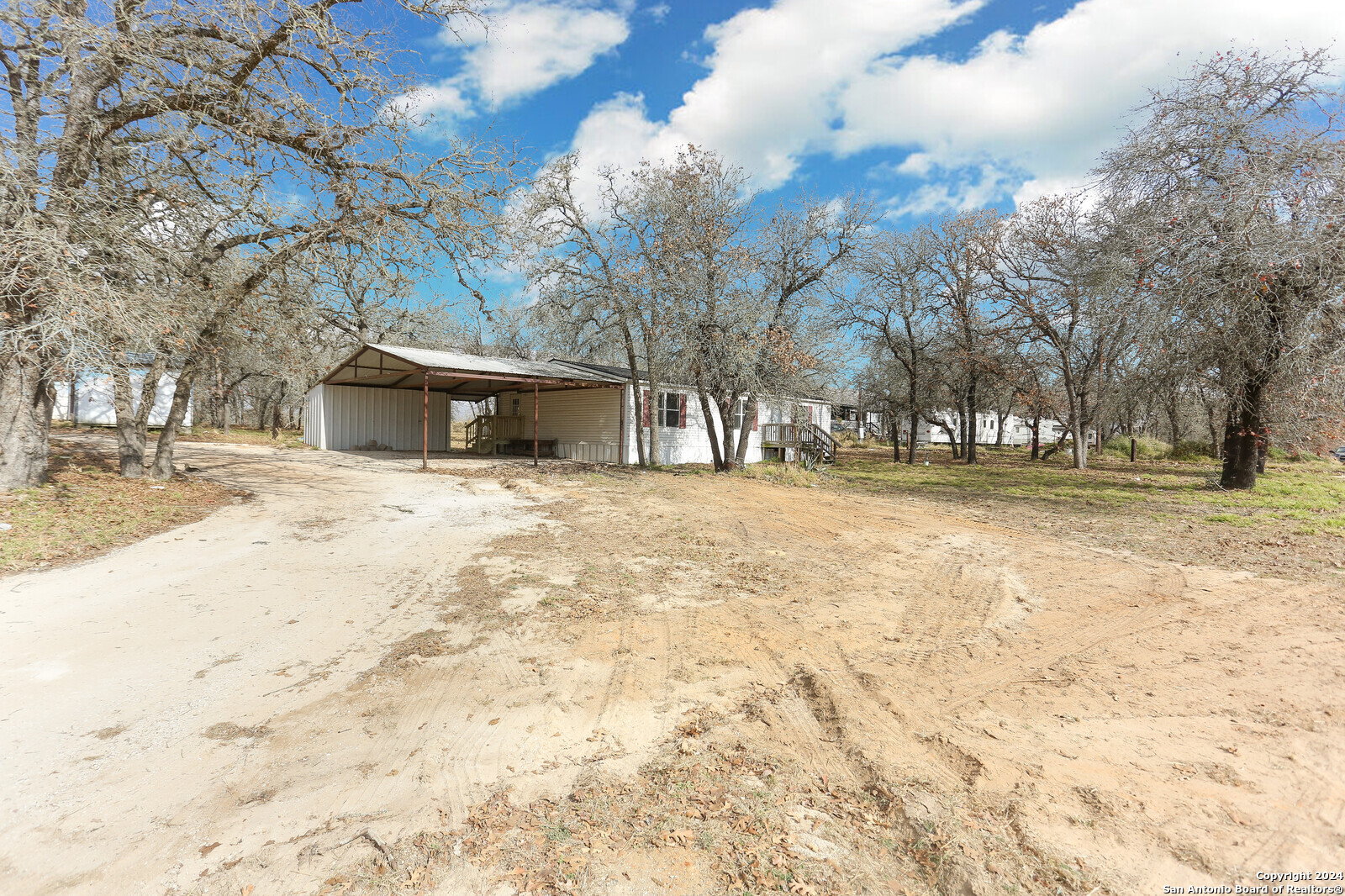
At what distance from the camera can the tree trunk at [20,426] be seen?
8.09m

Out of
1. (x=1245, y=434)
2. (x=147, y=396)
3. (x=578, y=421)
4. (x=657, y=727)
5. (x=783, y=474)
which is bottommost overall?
(x=657, y=727)

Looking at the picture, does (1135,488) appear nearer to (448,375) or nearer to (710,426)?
(710,426)

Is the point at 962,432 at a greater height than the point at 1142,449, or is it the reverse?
the point at 962,432

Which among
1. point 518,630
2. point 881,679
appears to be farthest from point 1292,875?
point 518,630

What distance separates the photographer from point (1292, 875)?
91.7 inches

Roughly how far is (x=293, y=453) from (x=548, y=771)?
18.8 metres

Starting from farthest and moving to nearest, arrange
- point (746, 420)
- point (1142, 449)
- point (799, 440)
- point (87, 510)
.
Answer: point (1142, 449)
point (799, 440)
point (746, 420)
point (87, 510)

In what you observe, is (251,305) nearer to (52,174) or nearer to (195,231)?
(195,231)

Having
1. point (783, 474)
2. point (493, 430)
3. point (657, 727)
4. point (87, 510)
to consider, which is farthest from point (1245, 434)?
point (493, 430)

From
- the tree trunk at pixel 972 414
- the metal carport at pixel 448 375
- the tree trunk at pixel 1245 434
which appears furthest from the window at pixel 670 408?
the tree trunk at pixel 1245 434

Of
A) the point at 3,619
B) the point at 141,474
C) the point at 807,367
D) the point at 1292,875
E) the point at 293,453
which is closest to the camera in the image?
the point at 1292,875

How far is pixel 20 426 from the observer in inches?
321

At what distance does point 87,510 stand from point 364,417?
14.1 metres

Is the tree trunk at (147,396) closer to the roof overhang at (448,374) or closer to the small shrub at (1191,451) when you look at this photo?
the roof overhang at (448,374)
